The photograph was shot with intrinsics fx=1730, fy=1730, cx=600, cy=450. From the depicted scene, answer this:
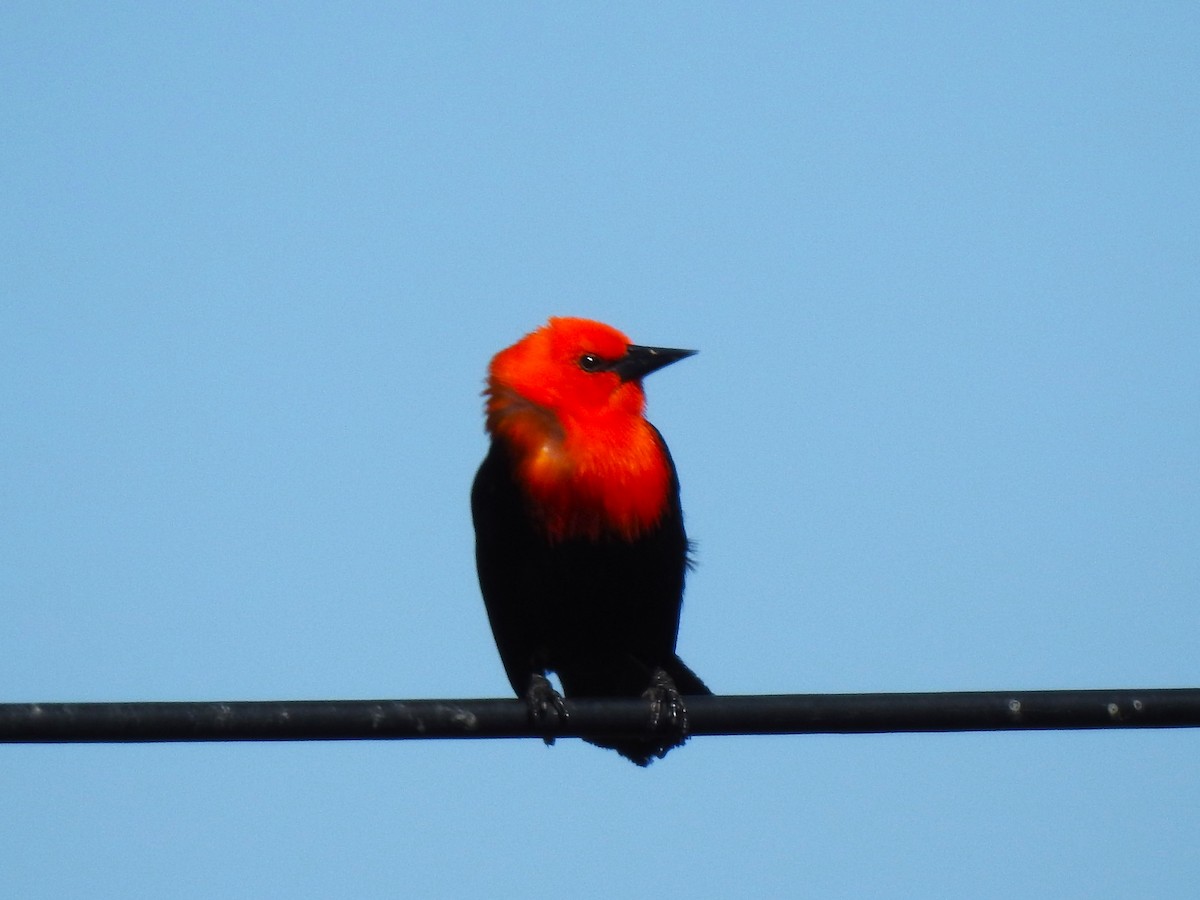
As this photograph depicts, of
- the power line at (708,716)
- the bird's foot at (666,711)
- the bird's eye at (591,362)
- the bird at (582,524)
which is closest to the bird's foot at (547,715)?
the power line at (708,716)

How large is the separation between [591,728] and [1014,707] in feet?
3.56

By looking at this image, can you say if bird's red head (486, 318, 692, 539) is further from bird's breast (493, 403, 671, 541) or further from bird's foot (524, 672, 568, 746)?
bird's foot (524, 672, 568, 746)

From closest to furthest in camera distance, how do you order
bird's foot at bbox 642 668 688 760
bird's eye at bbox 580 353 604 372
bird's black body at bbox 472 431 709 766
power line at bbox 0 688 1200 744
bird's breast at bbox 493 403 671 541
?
power line at bbox 0 688 1200 744 < bird's foot at bbox 642 668 688 760 < bird's breast at bbox 493 403 671 541 < bird's black body at bbox 472 431 709 766 < bird's eye at bbox 580 353 604 372

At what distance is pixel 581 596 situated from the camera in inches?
248

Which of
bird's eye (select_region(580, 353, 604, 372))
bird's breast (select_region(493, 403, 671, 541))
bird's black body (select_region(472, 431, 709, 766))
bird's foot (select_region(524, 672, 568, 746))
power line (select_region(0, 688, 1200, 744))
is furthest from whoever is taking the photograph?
bird's eye (select_region(580, 353, 604, 372))

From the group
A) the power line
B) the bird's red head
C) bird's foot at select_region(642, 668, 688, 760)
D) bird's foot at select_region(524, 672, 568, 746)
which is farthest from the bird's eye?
the power line

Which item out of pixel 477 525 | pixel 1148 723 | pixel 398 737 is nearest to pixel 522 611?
pixel 477 525

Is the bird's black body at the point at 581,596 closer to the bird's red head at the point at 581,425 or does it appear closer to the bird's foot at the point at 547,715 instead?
the bird's red head at the point at 581,425

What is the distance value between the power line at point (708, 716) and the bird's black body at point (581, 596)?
1.75 meters

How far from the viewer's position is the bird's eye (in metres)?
6.59

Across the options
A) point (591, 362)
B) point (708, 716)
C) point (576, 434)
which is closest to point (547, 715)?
point (708, 716)

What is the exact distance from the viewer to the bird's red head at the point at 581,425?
612 cm

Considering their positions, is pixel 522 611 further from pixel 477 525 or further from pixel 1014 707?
pixel 1014 707

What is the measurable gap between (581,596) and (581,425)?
622 millimetres
